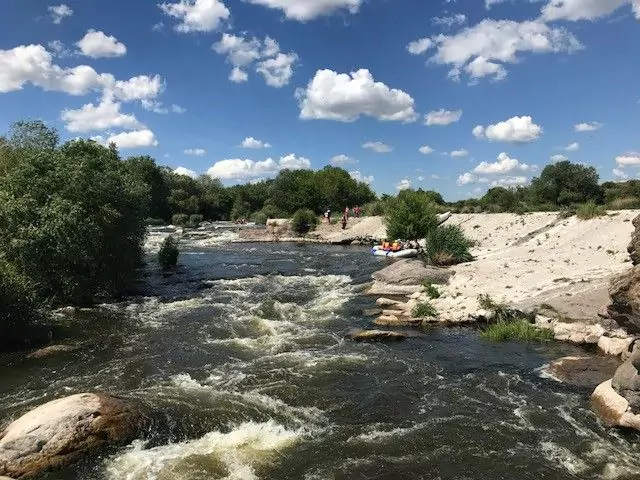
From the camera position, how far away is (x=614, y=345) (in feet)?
50.5

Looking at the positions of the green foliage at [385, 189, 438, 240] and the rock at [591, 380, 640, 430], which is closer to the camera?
the rock at [591, 380, 640, 430]

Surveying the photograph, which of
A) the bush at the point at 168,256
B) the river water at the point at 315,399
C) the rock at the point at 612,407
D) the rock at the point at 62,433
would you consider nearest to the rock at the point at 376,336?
the river water at the point at 315,399

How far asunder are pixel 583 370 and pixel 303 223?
2116 inches

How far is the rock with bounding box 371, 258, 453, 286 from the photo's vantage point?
25766mm

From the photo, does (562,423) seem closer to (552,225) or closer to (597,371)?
(597,371)

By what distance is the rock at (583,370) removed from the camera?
13.5 metres

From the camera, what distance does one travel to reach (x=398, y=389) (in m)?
13.5

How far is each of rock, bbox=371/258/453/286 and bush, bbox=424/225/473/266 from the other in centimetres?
353

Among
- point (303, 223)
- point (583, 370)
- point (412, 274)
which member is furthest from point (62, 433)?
point (303, 223)

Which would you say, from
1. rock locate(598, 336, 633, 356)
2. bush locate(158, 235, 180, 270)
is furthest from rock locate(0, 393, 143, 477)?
bush locate(158, 235, 180, 270)

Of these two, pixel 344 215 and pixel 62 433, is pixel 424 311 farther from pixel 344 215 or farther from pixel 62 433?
pixel 344 215

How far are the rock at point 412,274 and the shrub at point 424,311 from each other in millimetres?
4670

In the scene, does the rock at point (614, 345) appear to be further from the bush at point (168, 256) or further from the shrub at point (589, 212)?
the bush at point (168, 256)

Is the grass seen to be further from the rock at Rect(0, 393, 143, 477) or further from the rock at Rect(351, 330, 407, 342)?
the rock at Rect(0, 393, 143, 477)
